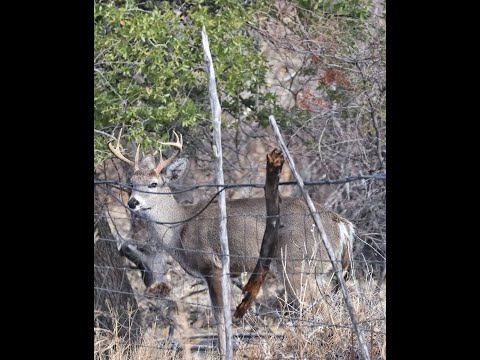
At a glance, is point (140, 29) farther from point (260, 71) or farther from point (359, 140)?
point (359, 140)

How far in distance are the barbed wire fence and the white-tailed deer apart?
10 centimetres

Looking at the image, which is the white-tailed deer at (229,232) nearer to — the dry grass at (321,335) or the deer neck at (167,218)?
the deer neck at (167,218)

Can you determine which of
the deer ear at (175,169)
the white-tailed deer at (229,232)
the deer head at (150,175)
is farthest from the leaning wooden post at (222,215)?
the deer ear at (175,169)

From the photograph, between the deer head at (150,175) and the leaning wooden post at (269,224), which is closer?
the leaning wooden post at (269,224)

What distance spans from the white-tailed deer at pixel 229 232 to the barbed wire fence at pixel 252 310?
0.34ft

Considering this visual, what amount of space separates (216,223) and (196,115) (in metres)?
1.20

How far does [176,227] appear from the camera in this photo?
9219 mm

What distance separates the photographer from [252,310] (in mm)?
8422

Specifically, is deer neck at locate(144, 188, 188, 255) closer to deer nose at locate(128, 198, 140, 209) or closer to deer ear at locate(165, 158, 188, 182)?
deer ear at locate(165, 158, 188, 182)

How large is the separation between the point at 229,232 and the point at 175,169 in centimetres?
92

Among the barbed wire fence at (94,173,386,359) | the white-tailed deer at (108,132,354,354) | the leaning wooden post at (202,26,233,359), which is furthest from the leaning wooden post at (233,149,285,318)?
Result: the white-tailed deer at (108,132,354,354)

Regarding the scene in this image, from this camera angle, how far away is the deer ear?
9.01 meters

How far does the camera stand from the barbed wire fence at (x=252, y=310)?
6.12 m
